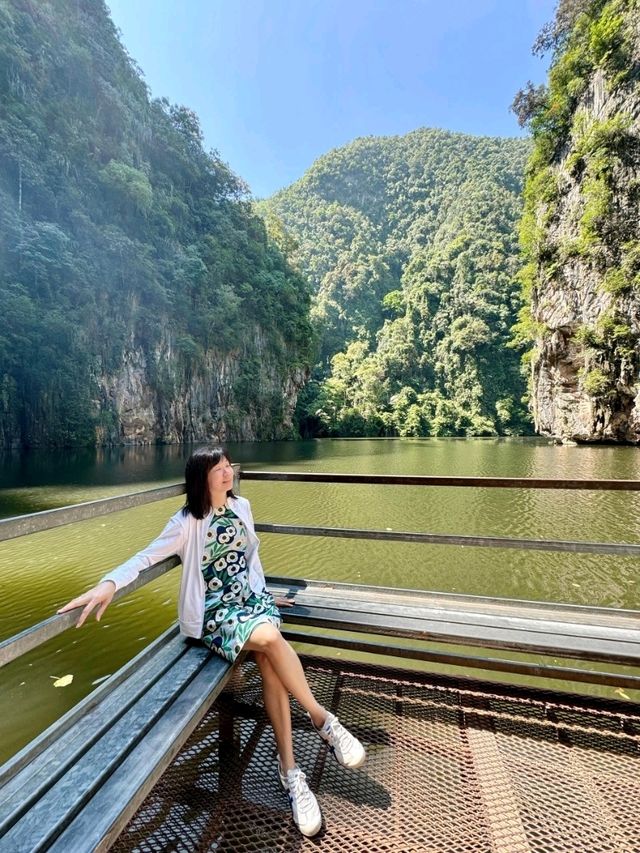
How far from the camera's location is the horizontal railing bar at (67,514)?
108 centimetres

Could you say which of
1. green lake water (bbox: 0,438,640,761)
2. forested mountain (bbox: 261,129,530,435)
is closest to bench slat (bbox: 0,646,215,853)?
green lake water (bbox: 0,438,640,761)

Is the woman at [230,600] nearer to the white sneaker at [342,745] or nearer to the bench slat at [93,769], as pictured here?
the white sneaker at [342,745]

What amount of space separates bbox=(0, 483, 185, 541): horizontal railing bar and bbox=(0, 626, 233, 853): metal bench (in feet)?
1.64

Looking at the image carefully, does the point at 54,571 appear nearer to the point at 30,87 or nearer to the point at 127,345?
the point at 127,345

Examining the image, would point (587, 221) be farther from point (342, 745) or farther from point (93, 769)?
point (93, 769)

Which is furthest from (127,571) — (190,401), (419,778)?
(190,401)

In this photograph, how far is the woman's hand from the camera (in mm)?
1080

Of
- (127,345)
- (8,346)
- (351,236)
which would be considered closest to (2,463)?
(8,346)

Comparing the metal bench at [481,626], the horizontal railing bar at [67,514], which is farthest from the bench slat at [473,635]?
the horizontal railing bar at [67,514]

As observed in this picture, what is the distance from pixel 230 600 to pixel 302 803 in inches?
24.2

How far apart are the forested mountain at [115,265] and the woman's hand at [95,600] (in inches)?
929

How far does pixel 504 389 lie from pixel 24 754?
4704 centimetres

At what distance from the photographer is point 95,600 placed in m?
1.12

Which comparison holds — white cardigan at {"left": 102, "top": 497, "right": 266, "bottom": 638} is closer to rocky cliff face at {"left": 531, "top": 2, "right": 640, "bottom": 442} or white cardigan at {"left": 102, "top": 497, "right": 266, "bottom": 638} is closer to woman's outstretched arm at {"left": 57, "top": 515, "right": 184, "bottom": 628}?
woman's outstretched arm at {"left": 57, "top": 515, "right": 184, "bottom": 628}
